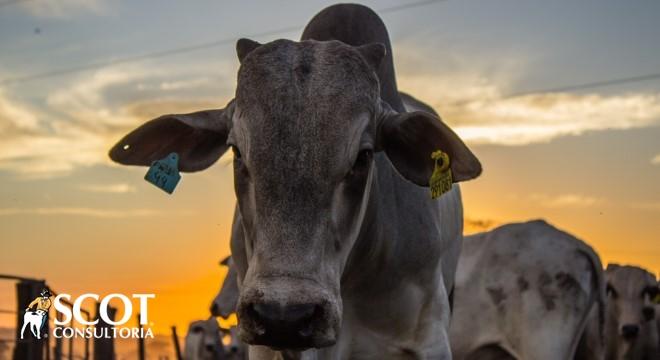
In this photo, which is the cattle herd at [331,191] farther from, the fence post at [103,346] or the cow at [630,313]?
the fence post at [103,346]

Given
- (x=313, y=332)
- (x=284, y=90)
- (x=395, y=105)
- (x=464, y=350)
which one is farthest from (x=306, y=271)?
(x=464, y=350)

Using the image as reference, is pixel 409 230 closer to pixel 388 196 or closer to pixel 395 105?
pixel 388 196

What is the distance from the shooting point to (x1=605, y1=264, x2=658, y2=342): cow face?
1758 cm

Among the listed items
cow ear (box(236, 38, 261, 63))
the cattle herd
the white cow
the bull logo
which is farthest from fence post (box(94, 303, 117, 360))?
cow ear (box(236, 38, 261, 63))

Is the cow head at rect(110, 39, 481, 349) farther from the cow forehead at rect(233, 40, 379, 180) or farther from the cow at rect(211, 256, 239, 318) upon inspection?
the cow at rect(211, 256, 239, 318)

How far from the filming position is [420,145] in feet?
20.6

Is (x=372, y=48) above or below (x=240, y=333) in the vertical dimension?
above

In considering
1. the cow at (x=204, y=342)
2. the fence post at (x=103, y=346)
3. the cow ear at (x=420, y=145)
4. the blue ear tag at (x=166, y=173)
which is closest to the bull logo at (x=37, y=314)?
the fence post at (x=103, y=346)

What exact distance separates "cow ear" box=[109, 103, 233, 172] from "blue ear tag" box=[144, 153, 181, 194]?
69 mm

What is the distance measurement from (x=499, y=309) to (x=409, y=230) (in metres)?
6.98

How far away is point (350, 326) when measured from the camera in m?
6.80

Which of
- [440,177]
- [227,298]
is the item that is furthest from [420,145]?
[227,298]

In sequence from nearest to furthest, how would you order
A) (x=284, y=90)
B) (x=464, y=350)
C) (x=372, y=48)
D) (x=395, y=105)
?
(x=284, y=90)
(x=372, y=48)
(x=395, y=105)
(x=464, y=350)

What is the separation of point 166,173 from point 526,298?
766cm
